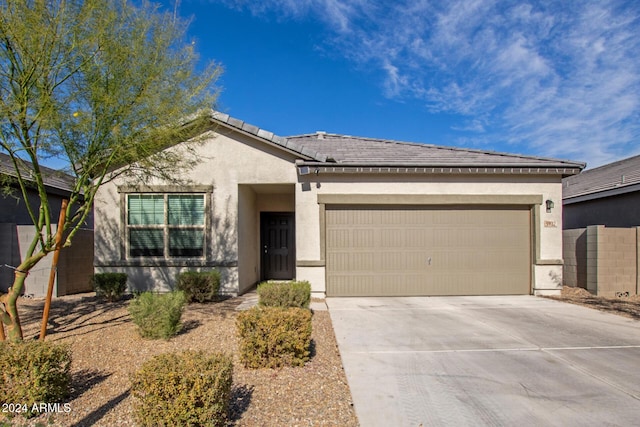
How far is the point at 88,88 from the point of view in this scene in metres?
5.45

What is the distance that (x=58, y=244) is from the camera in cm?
538

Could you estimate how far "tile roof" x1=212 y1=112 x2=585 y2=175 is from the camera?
9.38 m

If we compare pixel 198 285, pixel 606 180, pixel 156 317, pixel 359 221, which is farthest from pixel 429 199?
pixel 606 180

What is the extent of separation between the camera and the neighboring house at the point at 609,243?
965cm

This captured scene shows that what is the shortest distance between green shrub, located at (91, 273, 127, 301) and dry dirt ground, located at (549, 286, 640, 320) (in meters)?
10.8

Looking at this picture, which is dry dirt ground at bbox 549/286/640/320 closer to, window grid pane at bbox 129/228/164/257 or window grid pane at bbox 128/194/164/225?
window grid pane at bbox 129/228/164/257

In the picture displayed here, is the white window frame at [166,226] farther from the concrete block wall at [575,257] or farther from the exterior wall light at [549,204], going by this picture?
the concrete block wall at [575,257]

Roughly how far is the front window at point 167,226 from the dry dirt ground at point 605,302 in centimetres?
940

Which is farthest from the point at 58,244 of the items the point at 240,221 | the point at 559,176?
the point at 559,176

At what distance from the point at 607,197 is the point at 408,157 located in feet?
28.7

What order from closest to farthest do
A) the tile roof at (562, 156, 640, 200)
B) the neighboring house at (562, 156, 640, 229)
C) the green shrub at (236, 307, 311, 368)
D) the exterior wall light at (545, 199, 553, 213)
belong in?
the green shrub at (236, 307, 311, 368), the exterior wall light at (545, 199, 553, 213), the neighboring house at (562, 156, 640, 229), the tile roof at (562, 156, 640, 200)

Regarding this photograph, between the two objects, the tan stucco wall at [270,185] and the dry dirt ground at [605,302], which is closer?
the dry dirt ground at [605,302]

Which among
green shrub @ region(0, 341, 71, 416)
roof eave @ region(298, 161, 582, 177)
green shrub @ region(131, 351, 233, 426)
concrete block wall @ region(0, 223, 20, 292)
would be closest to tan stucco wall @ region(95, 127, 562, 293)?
roof eave @ region(298, 161, 582, 177)

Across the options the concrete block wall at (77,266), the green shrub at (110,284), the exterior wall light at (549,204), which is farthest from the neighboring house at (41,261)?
the exterior wall light at (549,204)
